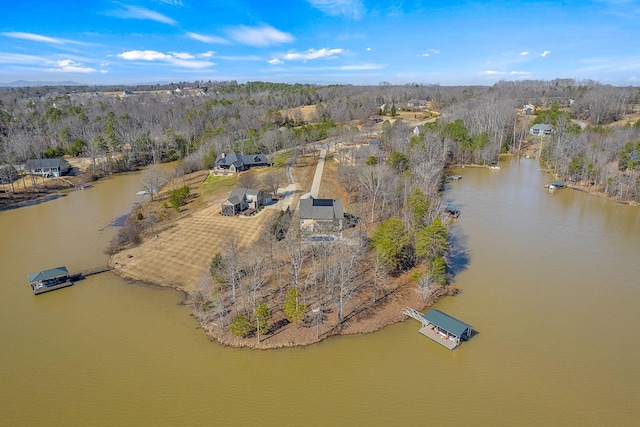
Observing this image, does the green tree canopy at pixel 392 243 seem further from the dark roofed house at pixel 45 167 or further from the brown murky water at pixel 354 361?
the dark roofed house at pixel 45 167

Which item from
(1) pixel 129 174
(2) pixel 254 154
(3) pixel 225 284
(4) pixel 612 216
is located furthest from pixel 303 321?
(1) pixel 129 174

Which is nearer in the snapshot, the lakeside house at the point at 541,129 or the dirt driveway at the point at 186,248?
the dirt driveway at the point at 186,248

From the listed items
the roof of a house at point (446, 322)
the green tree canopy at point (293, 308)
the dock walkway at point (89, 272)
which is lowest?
the dock walkway at point (89, 272)

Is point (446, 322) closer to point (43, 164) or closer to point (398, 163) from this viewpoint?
point (398, 163)

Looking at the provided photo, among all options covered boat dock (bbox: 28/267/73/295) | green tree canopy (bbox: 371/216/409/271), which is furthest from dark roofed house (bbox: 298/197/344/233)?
covered boat dock (bbox: 28/267/73/295)

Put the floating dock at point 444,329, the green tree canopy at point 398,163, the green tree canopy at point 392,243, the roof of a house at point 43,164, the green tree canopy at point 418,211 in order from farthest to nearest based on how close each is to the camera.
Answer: the roof of a house at point 43,164 → the green tree canopy at point 398,163 → the green tree canopy at point 418,211 → the green tree canopy at point 392,243 → the floating dock at point 444,329

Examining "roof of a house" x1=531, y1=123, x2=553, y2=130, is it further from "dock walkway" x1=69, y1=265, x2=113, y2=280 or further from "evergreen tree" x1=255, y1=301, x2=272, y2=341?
"dock walkway" x1=69, y1=265, x2=113, y2=280

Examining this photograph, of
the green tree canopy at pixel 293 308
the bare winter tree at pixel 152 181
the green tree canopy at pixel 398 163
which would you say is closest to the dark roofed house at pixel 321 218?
the green tree canopy at pixel 293 308

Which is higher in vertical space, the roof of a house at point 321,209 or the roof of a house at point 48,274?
the roof of a house at point 321,209
